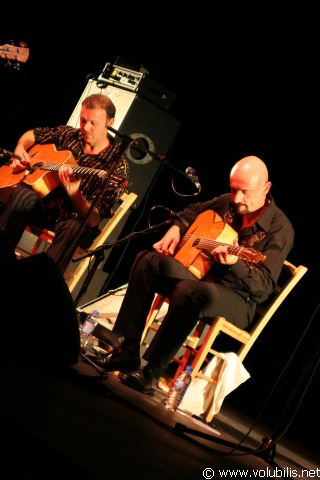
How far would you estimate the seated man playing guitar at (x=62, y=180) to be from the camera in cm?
343

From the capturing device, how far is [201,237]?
3.07 metres

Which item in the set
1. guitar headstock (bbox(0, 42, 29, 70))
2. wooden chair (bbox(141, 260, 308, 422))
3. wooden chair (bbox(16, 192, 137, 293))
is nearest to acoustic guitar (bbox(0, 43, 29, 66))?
guitar headstock (bbox(0, 42, 29, 70))

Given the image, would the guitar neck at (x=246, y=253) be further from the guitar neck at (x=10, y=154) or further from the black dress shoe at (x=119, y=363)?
the guitar neck at (x=10, y=154)

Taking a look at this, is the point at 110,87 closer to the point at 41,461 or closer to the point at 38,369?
the point at 38,369

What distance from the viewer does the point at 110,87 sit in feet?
15.5

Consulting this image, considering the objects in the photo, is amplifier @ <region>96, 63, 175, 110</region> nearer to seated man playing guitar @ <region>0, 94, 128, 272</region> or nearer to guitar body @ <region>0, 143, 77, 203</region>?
seated man playing guitar @ <region>0, 94, 128, 272</region>

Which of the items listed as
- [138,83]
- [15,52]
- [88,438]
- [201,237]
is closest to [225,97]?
[138,83]

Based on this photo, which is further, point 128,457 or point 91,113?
point 91,113

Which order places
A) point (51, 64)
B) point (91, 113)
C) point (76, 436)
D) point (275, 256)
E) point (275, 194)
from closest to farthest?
point (76, 436) → point (275, 256) → point (91, 113) → point (275, 194) → point (51, 64)

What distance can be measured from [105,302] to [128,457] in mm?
2777

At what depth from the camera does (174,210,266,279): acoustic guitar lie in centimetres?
283

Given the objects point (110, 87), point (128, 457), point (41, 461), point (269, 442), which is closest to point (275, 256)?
point (269, 442)

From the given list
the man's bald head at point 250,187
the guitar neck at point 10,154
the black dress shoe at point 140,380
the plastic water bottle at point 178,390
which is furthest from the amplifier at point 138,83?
the black dress shoe at point 140,380

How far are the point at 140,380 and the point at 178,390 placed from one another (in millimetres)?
381
